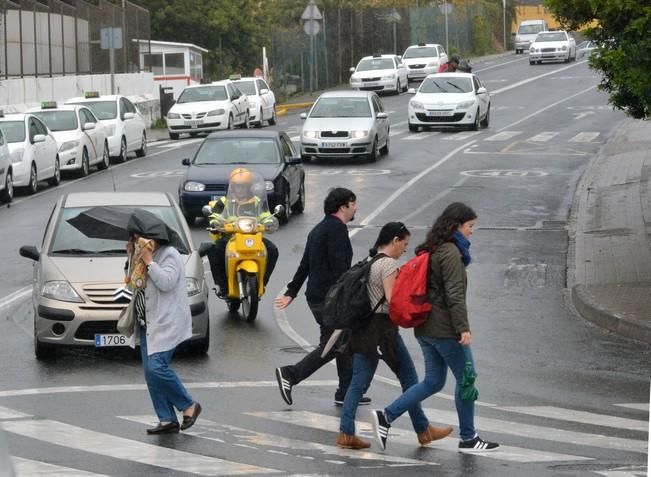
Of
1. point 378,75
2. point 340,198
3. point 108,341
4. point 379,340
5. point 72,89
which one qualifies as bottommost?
point 108,341

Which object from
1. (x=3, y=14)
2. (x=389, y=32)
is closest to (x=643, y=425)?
(x=3, y=14)

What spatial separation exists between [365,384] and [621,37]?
7.49 meters

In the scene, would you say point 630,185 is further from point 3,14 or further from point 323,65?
point 323,65

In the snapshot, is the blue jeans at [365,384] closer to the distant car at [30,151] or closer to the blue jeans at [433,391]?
the blue jeans at [433,391]

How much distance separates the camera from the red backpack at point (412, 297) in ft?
32.4

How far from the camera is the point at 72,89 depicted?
1966 inches

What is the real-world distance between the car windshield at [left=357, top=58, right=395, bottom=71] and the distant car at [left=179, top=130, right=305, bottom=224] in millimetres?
34926

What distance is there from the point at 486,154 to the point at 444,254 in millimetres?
26177

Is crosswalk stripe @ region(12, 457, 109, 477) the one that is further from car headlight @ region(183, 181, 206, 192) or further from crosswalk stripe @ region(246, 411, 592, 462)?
car headlight @ region(183, 181, 206, 192)

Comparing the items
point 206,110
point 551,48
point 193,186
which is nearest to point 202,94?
point 206,110

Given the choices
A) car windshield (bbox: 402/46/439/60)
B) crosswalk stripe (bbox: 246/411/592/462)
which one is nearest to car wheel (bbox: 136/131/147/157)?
crosswalk stripe (bbox: 246/411/592/462)

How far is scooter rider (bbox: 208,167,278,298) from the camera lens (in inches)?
632

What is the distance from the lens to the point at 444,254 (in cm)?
993

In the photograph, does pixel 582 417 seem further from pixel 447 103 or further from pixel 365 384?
pixel 447 103
